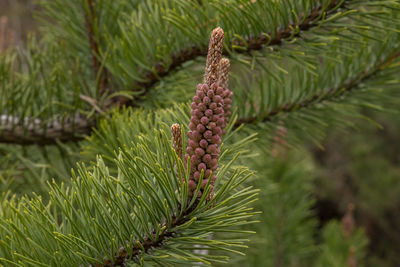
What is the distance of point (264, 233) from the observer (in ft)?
4.19

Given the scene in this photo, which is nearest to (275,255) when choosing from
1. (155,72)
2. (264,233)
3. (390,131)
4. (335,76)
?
(264,233)

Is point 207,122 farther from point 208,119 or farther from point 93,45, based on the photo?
point 93,45

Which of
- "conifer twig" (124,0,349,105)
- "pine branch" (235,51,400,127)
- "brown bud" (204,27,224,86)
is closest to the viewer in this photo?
"brown bud" (204,27,224,86)

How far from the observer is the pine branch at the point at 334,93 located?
2.25ft

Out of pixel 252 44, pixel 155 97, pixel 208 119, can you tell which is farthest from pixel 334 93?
pixel 208 119

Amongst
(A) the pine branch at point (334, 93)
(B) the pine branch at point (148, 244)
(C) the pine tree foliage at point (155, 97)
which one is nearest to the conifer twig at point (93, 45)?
(C) the pine tree foliage at point (155, 97)

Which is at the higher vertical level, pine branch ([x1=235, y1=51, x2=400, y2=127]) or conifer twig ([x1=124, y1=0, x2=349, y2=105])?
conifer twig ([x1=124, y1=0, x2=349, y2=105])

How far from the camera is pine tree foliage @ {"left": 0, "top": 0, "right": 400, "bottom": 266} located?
1.24ft

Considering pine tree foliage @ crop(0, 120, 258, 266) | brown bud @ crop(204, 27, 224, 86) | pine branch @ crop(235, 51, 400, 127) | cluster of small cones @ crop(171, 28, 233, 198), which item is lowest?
pine branch @ crop(235, 51, 400, 127)

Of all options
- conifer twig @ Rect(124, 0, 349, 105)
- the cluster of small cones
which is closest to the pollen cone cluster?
the cluster of small cones

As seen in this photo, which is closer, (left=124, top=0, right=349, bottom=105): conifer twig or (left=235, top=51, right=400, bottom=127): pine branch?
(left=124, top=0, right=349, bottom=105): conifer twig

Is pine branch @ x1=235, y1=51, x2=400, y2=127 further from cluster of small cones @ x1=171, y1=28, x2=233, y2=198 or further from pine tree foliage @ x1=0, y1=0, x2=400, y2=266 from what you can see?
cluster of small cones @ x1=171, y1=28, x2=233, y2=198

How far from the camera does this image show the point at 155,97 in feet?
2.14

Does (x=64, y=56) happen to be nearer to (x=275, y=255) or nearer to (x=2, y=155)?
(x=2, y=155)
